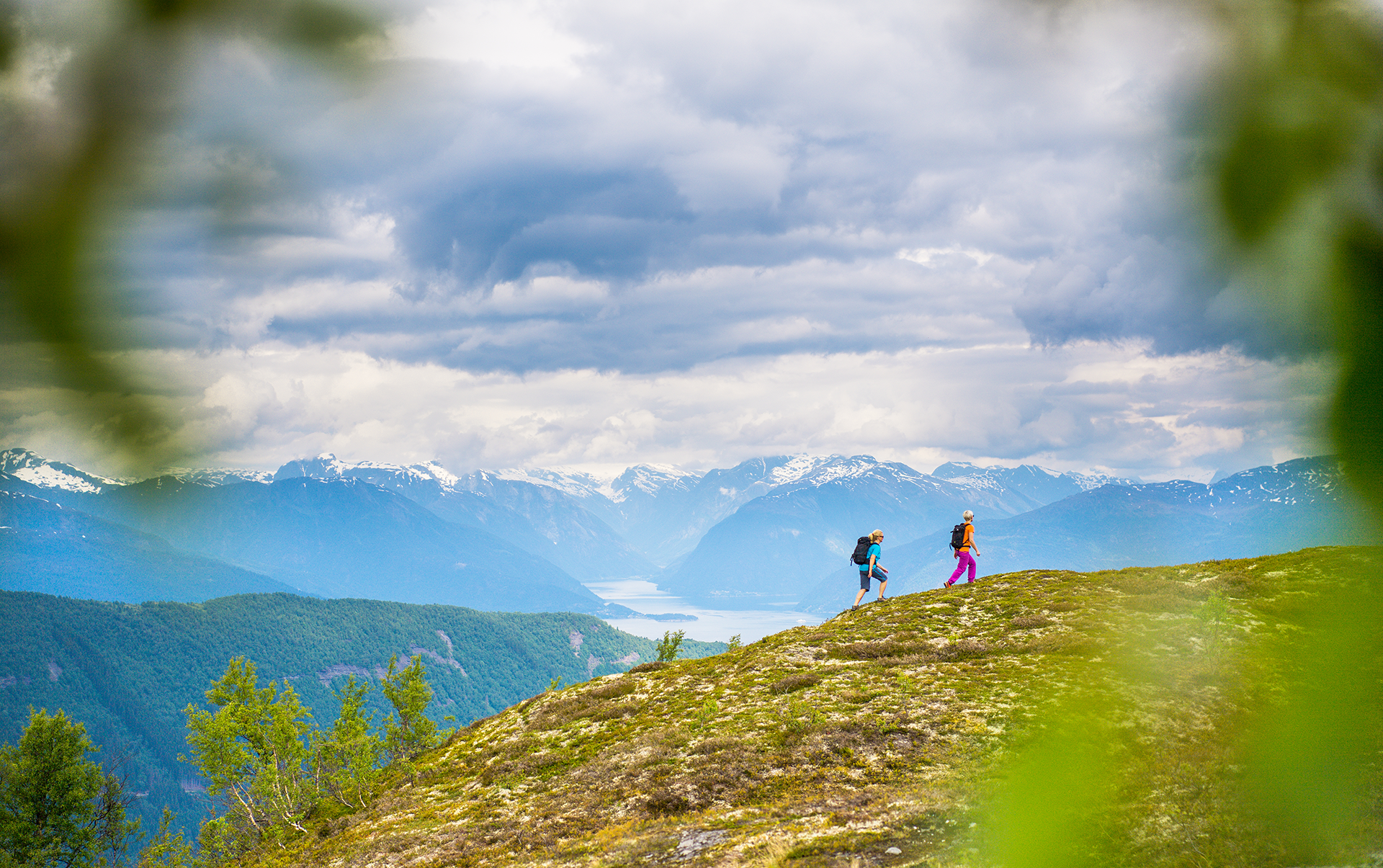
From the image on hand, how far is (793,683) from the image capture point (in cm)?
2342

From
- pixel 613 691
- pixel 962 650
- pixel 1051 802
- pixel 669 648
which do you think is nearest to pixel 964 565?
pixel 962 650

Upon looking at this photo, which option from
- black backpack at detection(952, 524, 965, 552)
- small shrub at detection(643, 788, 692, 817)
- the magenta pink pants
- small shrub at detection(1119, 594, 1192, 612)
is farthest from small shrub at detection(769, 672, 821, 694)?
the magenta pink pants

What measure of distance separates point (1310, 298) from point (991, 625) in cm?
2524

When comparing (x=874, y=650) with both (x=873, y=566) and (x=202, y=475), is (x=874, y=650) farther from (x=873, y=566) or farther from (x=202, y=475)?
(x=202, y=475)

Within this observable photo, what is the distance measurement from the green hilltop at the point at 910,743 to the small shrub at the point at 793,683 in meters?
0.08

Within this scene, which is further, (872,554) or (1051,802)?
(872,554)

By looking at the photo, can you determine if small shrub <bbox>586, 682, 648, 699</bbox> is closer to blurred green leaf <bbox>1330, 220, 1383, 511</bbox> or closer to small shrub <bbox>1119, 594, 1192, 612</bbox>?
small shrub <bbox>1119, 594, 1192, 612</bbox>

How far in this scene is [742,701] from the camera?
22953 mm

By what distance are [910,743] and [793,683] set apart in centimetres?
668

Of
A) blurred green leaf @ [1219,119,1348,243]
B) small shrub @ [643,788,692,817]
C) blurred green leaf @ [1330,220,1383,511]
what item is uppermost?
blurred green leaf @ [1219,119,1348,243]

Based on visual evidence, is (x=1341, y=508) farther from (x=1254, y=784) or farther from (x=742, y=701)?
(x=742, y=701)

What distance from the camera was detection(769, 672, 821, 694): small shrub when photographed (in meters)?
23.1

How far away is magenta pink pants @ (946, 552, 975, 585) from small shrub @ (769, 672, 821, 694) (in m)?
10.9

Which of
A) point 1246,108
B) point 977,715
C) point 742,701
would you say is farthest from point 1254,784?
point 742,701
